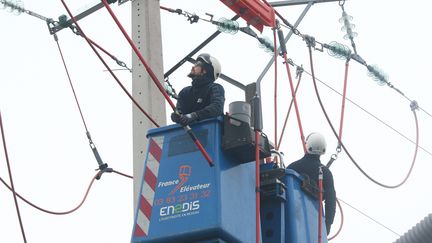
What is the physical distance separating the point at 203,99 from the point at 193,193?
839 millimetres

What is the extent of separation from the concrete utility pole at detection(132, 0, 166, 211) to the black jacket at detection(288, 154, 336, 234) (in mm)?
1302

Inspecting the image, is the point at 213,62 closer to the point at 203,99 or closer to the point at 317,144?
the point at 203,99

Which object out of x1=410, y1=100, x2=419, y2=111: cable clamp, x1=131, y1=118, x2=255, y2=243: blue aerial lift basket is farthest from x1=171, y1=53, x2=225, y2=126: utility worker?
x1=410, y1=100, x2=419, y2=111: cable clamp

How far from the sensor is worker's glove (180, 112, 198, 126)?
5.96 meters

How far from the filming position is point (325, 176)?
301 inches

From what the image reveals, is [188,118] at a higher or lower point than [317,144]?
lower

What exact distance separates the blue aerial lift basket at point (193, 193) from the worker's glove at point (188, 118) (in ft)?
0.24

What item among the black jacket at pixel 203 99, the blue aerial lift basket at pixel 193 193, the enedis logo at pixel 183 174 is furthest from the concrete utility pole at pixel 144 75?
the enedis logo at pixel 183 174

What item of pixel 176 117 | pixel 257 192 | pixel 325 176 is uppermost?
pixel 325 176

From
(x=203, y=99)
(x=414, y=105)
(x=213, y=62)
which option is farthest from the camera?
(x=414, y=105)

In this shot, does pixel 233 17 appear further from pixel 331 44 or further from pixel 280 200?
pixel 280 200

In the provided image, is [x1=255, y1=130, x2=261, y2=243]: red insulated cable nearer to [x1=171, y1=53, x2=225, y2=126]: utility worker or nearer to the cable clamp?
[x1=171, y1=53, x2=225, y2=126]: utility worker

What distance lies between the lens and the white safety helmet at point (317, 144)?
874 centimetres

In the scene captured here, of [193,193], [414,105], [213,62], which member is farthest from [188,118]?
[414,105]
